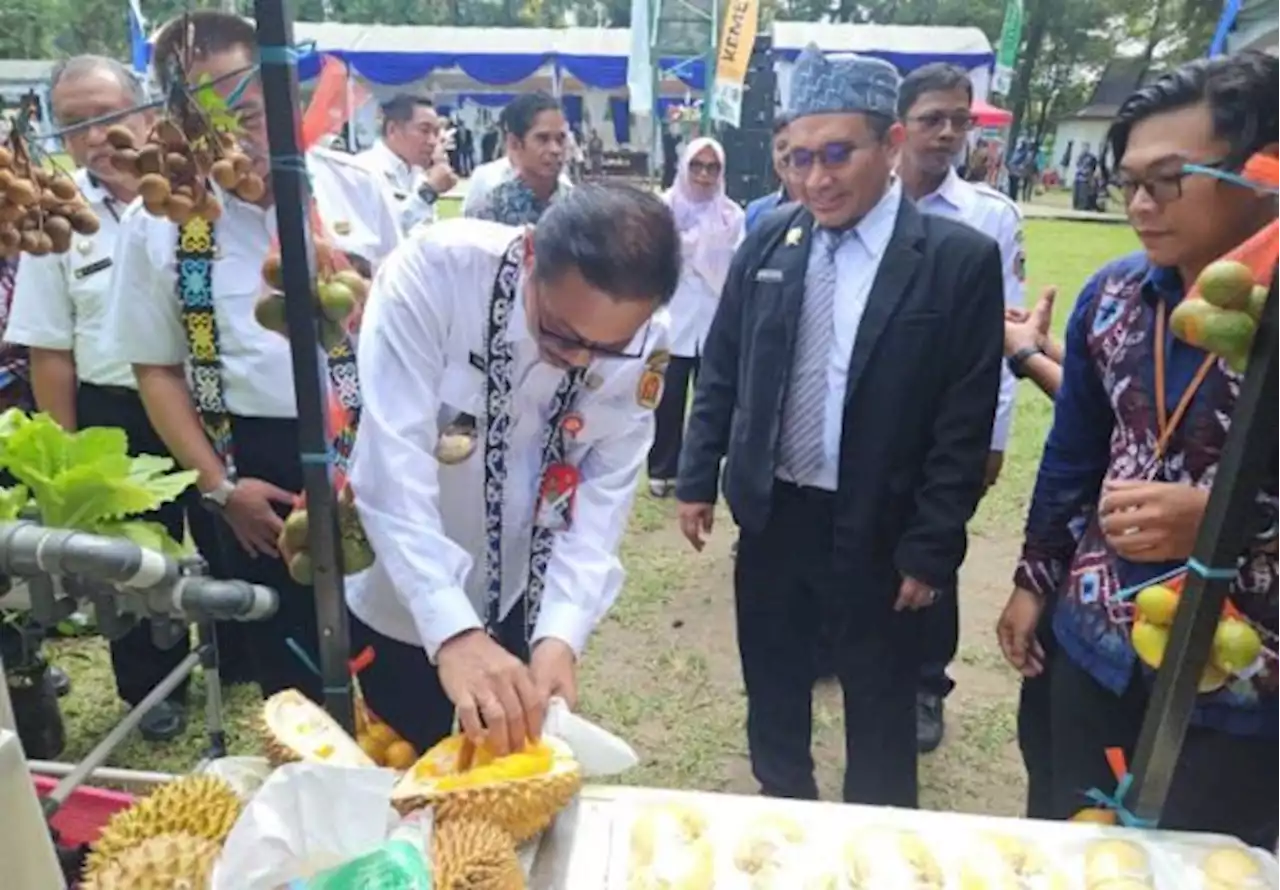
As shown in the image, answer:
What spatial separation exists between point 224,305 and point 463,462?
0.88 m

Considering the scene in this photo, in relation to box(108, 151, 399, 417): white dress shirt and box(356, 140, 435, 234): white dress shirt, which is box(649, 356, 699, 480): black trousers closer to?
box(356, 140, 435, 234): white dress shirt

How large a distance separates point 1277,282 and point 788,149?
1349 mm

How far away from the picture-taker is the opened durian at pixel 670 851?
107 cm

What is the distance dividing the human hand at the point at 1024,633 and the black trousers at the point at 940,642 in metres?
0.76

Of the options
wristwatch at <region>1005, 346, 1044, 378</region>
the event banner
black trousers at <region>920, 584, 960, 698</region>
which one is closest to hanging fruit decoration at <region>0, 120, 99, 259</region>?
wristwatch at <region>1005, 346, 1044, 378</region>

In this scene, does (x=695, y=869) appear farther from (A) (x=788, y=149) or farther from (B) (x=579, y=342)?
(A) (x=788, y=149)

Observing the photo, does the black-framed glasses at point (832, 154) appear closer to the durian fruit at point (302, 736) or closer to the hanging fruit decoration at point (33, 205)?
the hanging fruit decoration at point (33, 205)

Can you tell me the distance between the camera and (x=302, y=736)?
3.69ft

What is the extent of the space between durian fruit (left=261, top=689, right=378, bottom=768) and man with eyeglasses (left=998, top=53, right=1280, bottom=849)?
1030 millimetres

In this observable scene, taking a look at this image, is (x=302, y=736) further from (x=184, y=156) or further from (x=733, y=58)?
(x=733, y=58)

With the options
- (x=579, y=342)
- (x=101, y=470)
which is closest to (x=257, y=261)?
(x=101, y=470)

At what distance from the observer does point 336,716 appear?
1.28m

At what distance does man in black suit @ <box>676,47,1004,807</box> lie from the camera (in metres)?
2.07

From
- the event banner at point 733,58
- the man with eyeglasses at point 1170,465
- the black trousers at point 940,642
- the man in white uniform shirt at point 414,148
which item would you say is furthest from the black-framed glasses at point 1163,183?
the event banner at point 733,58
